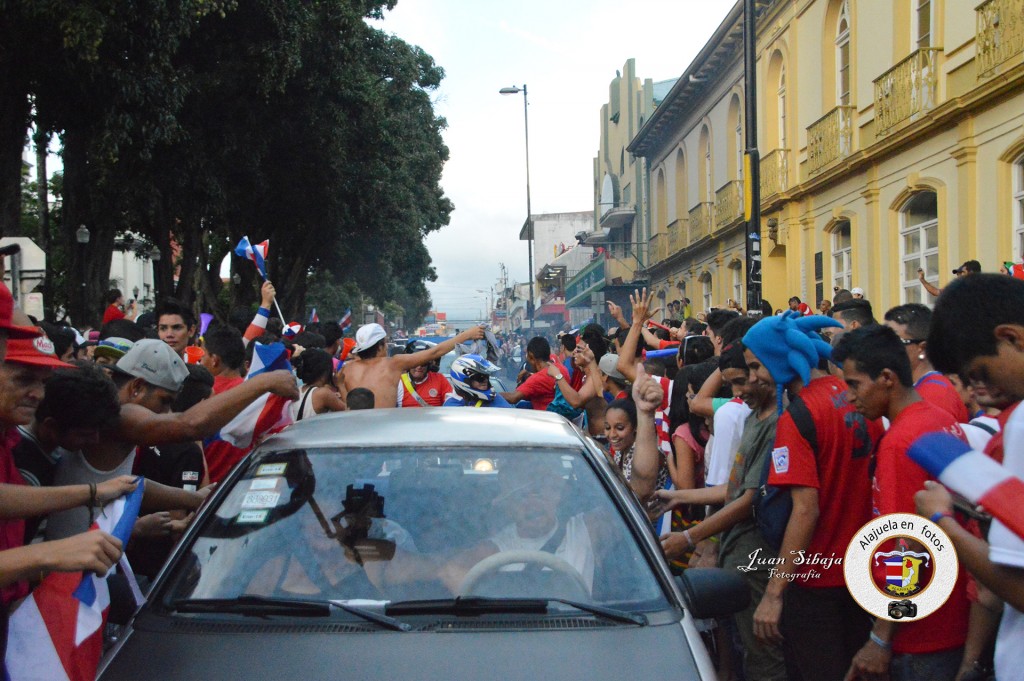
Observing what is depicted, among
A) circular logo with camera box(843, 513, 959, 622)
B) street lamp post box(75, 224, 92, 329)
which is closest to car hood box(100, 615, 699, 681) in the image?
circular logo with camera box(843, 513, 959, 622)

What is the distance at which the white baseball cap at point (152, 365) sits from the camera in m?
3.98

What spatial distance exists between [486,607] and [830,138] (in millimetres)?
16516

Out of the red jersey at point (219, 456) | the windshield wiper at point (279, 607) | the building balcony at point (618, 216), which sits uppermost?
the building balcony at point (618, 216)

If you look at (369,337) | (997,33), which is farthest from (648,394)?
(997,33)

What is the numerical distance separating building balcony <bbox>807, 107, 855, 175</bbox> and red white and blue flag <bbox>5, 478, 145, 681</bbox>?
1618 centimetres

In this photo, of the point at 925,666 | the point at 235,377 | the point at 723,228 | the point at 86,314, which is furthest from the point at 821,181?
the point at 925,666

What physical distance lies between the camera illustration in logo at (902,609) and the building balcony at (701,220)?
23464 millimetres

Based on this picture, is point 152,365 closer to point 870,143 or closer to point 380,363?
point 380,363

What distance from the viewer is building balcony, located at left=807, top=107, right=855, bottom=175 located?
1684 cm

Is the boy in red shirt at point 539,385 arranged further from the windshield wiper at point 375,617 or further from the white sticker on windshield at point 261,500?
the windshield wiper at point 375,617

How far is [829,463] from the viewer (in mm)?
3658

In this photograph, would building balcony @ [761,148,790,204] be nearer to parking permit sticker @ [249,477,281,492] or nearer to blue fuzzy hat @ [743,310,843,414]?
blue fuzzy hat @ [743,310,843,414]

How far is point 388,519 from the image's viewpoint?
3062mm

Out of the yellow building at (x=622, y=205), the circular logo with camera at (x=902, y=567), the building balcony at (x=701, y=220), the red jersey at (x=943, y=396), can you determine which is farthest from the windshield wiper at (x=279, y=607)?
the yellow building at (x=622, y=205)
